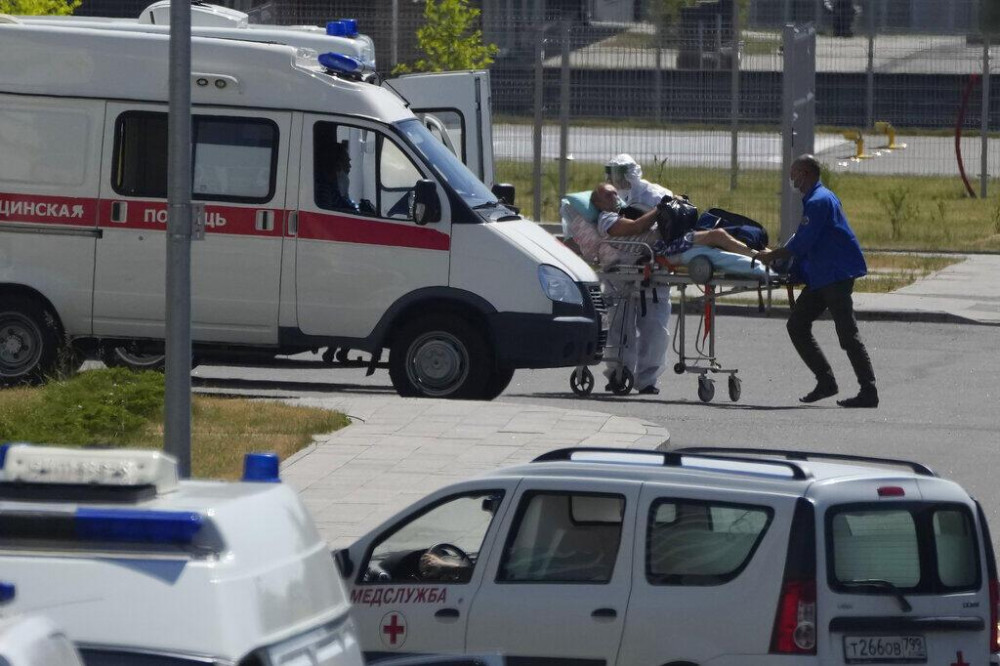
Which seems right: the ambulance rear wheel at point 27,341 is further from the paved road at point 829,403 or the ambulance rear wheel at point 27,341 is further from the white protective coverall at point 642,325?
the white protective coverall at point 642,325

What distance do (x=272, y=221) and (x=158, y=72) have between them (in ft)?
4.65

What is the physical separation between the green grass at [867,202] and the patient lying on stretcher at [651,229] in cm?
1005

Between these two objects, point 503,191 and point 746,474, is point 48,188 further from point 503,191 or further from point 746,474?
point 746,474

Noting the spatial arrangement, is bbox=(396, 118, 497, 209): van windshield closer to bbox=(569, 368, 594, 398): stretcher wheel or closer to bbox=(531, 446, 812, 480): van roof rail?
bbox=(569, 368, 594, 398): stretcher wheel

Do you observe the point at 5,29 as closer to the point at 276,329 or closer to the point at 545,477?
the point at 276,329

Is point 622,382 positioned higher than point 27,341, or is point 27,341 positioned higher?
point 27,341

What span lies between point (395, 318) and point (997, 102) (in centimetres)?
2509

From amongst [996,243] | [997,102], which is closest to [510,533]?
[996,243]

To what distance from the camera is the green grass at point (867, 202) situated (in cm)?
2544

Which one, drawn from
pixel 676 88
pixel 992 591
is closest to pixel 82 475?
pixel 992 591

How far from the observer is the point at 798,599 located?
251 inches

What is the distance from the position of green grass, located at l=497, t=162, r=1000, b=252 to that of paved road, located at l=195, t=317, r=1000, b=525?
21.3ft

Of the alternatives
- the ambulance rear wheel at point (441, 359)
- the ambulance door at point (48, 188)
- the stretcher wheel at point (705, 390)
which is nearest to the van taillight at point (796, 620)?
the ambulance rear wheel at point (441, 359)

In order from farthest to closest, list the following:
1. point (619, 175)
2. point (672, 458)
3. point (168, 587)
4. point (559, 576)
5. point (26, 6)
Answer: point (26, 6) < point (619, 175) < point (672, 458) < point (559, 576) < point (168, 587)
